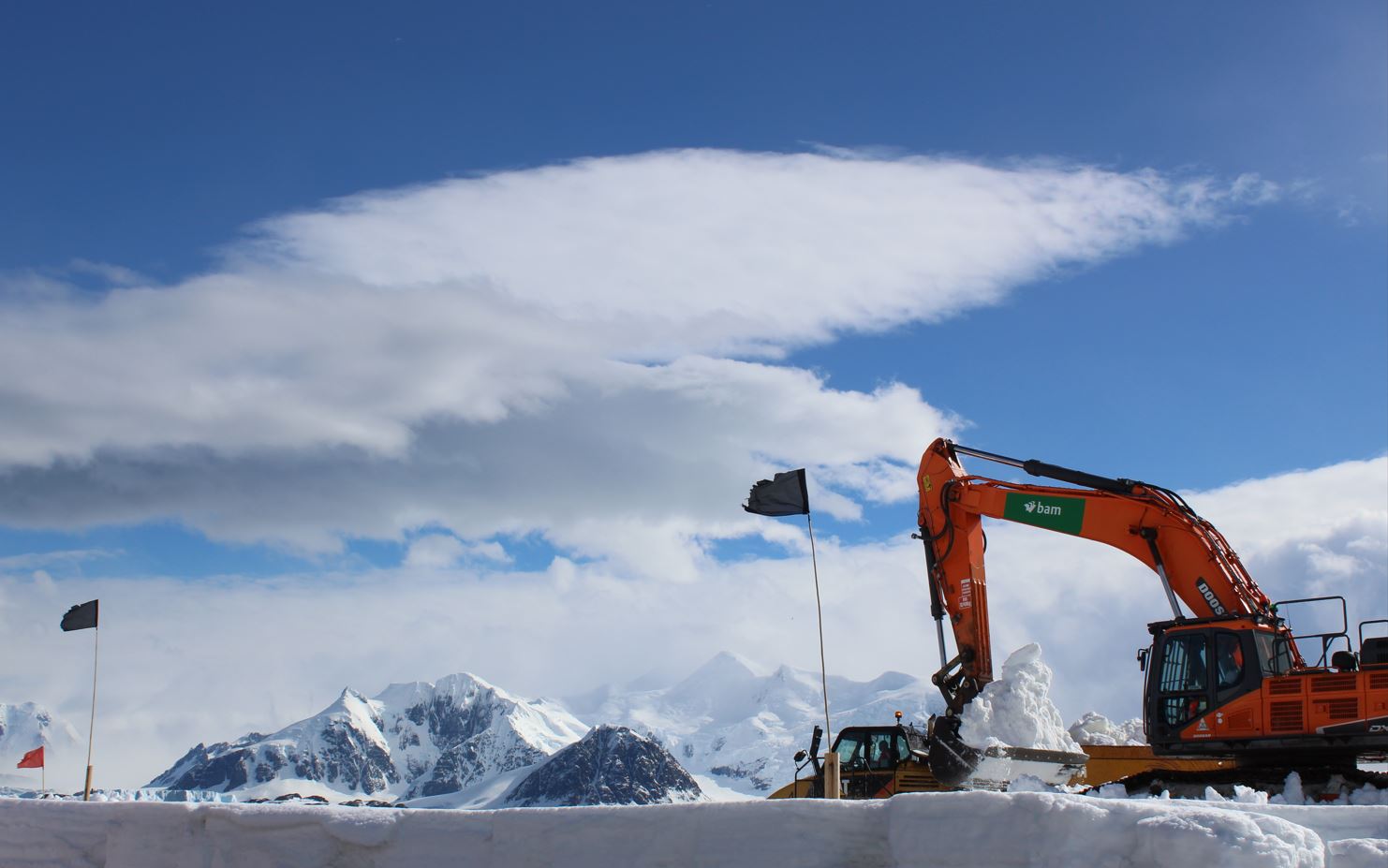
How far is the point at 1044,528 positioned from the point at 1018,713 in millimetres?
3035

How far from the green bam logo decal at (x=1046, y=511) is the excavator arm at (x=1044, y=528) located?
1 cm

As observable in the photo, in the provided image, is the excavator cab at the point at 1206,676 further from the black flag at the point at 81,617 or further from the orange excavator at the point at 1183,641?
the black flag at the point at 81,617

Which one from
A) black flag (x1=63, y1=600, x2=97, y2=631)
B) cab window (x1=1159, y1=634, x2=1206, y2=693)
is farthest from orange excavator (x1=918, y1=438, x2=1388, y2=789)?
black flag (x1=63, y1=600, x2=97, y2=631)

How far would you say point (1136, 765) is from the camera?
21.4m

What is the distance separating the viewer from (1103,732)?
23.5 metres

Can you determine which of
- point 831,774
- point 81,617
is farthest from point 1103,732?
point 81,617

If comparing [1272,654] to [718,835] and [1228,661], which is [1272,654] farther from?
[718,835]

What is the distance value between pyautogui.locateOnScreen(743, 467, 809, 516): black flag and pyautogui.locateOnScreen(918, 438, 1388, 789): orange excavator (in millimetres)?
2381

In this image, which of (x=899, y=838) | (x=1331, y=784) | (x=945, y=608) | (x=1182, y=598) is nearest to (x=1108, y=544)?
(x=1182, y=598)

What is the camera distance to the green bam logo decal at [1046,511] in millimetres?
19250

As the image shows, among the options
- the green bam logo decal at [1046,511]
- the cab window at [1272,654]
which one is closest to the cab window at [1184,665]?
the cab window at [1272,654]

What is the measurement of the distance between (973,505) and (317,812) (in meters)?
15.5

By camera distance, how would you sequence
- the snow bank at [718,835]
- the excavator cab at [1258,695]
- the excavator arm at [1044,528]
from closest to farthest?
the snow bank at [718,835] < the excavator cab at [1258,695] < the excavator arm at [1044,528]

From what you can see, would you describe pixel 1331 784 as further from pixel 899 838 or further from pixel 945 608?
pixel 899 838
